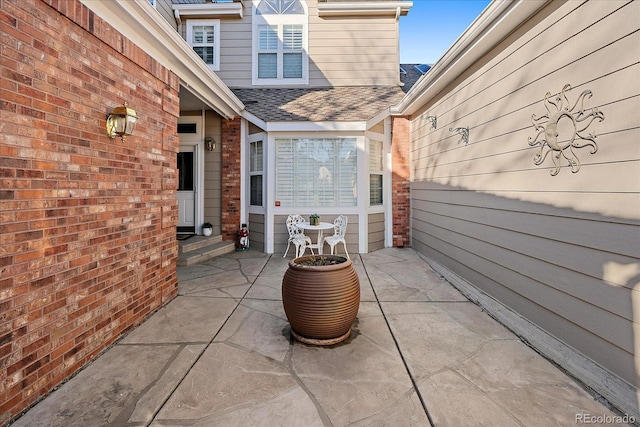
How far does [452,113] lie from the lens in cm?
458

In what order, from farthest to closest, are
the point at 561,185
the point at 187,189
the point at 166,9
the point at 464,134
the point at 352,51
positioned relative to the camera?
the point at 352,51 → the point at 166,9 → the point at 187,189 → the point at 464,134 → the point at 561,185

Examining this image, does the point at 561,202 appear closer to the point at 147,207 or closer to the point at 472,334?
the point at 472,334

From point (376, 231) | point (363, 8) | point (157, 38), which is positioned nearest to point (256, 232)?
point (376, 231)

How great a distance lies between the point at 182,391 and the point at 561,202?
315 centimetres

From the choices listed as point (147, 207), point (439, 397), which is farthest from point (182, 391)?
point (147, 207)

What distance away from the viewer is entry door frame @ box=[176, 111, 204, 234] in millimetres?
6922

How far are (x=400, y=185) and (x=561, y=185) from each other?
4.42 m

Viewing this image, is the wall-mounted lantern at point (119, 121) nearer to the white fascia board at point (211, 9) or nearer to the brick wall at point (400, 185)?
the brick wall at point (400, 185)

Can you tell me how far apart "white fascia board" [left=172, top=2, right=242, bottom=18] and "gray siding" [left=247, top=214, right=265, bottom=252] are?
16.7ft

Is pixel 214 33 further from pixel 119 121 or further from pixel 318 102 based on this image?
pixel 119 121

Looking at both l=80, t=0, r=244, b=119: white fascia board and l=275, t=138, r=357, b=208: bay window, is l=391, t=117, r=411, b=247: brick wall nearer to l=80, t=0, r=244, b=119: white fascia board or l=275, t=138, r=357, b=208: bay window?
l=275, t=138, r=357, b=208: bay window

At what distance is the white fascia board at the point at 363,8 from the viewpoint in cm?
755

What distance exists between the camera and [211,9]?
7.68 m

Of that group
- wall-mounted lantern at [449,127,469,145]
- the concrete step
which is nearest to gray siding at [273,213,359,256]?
the concrete step
